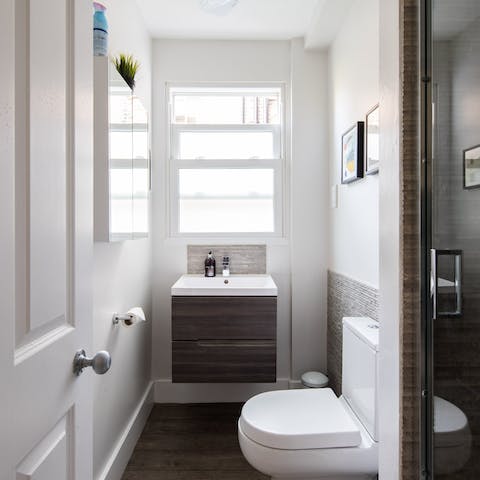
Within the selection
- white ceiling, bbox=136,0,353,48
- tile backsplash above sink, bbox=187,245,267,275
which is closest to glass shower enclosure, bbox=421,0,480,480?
white ceiling, bbox=136,0,353,48

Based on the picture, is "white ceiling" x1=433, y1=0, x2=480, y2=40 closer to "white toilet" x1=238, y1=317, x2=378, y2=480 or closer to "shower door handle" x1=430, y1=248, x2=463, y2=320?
"shower door handle" x1=430, y1=248, x2=463, y2=320

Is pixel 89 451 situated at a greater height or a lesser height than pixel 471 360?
lesser

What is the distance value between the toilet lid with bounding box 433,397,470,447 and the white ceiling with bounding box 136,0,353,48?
2028mm

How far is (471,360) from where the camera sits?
0.77m

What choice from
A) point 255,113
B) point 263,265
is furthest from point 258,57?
point 263,265

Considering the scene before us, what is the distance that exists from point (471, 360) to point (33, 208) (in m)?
0.92

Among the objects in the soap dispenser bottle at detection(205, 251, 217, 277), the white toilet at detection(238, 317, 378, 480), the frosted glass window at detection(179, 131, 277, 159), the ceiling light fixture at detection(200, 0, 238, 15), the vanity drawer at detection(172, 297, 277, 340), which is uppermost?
the ceiling light fixture at detection(200, 0, 238, 15)

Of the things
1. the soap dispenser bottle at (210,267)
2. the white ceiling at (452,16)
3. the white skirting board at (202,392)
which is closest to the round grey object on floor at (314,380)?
the white skirting board at (202,392)

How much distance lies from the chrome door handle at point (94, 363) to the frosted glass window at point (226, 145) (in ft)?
6.79

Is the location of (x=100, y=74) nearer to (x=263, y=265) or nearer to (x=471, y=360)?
(x=471, y=360)

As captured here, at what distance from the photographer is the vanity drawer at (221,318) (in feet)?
7.09

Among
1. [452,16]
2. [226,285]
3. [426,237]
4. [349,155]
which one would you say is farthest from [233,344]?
[452,16]

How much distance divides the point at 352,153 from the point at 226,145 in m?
1.08

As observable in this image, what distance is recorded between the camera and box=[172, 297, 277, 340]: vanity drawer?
2.16 metres
